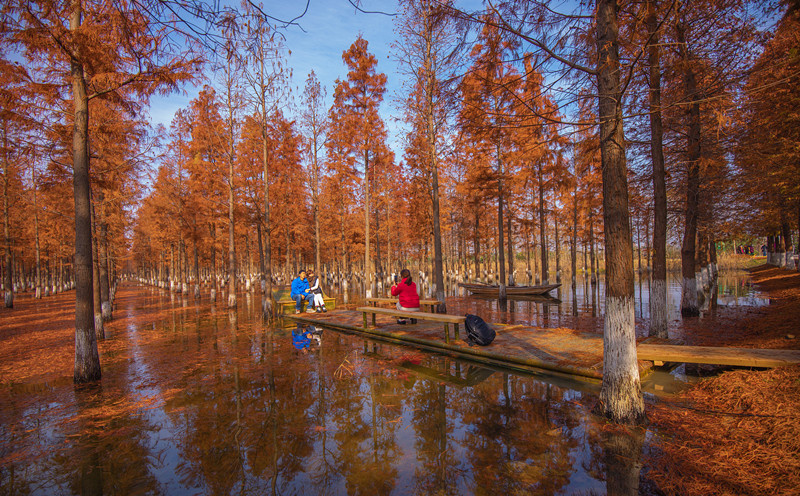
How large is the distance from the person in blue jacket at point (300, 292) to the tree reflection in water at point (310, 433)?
284 inches

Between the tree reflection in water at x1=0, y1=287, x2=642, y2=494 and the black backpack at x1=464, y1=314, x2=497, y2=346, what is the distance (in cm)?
92

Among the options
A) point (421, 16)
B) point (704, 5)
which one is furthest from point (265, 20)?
point (421, 16)

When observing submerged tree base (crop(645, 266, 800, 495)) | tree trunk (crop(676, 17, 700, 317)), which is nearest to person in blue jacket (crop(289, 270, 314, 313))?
submerged tree base (crop(645, 266, 800, 495))

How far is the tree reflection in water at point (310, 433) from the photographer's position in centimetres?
339

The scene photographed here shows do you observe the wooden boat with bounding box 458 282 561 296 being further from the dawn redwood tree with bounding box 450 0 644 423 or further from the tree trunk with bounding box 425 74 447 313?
the dawn redwood tree with bounding box 450 0 644 423

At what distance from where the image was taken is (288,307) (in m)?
15.2

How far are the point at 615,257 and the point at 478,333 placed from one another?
3.97 meters

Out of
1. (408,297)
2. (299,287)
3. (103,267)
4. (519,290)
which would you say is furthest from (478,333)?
(103,267)

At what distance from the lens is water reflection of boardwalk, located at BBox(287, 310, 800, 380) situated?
5.35 m

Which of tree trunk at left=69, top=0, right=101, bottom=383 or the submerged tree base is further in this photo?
tree trunk at left=69, top=0, right=101, bottom=383

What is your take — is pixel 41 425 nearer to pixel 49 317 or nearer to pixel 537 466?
pixel 537 466

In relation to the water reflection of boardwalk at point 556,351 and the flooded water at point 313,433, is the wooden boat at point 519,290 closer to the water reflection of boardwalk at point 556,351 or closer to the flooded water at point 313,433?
the water reflection of boardwalk at point 556,351

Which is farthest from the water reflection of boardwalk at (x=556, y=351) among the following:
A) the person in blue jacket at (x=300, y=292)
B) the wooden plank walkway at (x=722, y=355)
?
the person in blue jacket at (x=300, y=292)

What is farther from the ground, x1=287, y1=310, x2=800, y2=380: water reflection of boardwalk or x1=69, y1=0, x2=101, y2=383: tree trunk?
x1=69, y1=0, x2=101, y2=383: tree trunk
